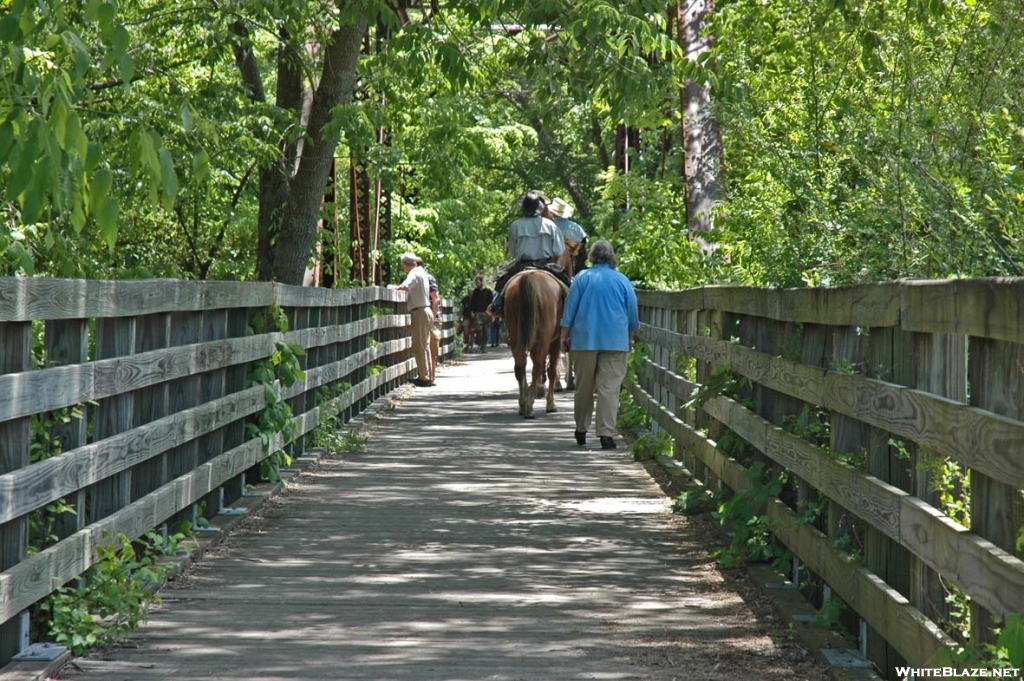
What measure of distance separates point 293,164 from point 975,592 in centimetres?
1409

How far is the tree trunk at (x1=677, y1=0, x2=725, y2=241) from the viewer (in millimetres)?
16156

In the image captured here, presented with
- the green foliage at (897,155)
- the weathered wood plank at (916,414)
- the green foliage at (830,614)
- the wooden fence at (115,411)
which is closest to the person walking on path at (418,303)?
the wooden fence at (115,411)

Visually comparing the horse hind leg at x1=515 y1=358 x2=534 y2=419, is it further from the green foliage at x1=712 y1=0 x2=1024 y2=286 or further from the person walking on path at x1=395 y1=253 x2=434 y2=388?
the green foliage at x1=712 y1=0 x2=1024 y2=286

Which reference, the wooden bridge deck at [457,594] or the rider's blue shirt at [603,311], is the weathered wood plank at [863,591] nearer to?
the wooden bridge deck at [457,594]

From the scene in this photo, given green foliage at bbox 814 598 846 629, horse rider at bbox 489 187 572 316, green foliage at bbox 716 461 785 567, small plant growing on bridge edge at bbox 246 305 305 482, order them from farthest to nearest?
1. horse rider at bbox 489 187 572 316
2. small plant growing on bridge edge at bbox 246 305 305 482
3. green foliage at bbox 716 461 785 567
4. green foliage at bbox 814 598 846 629

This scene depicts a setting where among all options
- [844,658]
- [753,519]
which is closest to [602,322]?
[753,519]

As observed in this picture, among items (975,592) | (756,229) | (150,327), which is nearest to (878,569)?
(975,592)

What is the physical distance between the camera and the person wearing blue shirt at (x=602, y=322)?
1398 centimetres

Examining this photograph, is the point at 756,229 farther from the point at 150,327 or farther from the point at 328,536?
the point at 150,327

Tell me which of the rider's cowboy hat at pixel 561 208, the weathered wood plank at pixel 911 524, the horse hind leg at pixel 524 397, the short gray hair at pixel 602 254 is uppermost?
the rider's cowboy hat at pixel 561 208

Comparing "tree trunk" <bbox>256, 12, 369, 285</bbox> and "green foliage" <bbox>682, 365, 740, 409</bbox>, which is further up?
"tree trunk" <bbox>256, 12, 369, 285</bbox>

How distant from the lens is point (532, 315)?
17.7m

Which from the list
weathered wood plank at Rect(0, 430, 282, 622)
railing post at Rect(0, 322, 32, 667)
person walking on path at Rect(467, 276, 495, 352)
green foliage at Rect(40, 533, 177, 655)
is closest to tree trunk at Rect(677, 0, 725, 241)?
weathered wood plank at Rect(0, 430, 282, 622)

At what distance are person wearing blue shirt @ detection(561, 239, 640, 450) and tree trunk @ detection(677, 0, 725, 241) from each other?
218 cm
